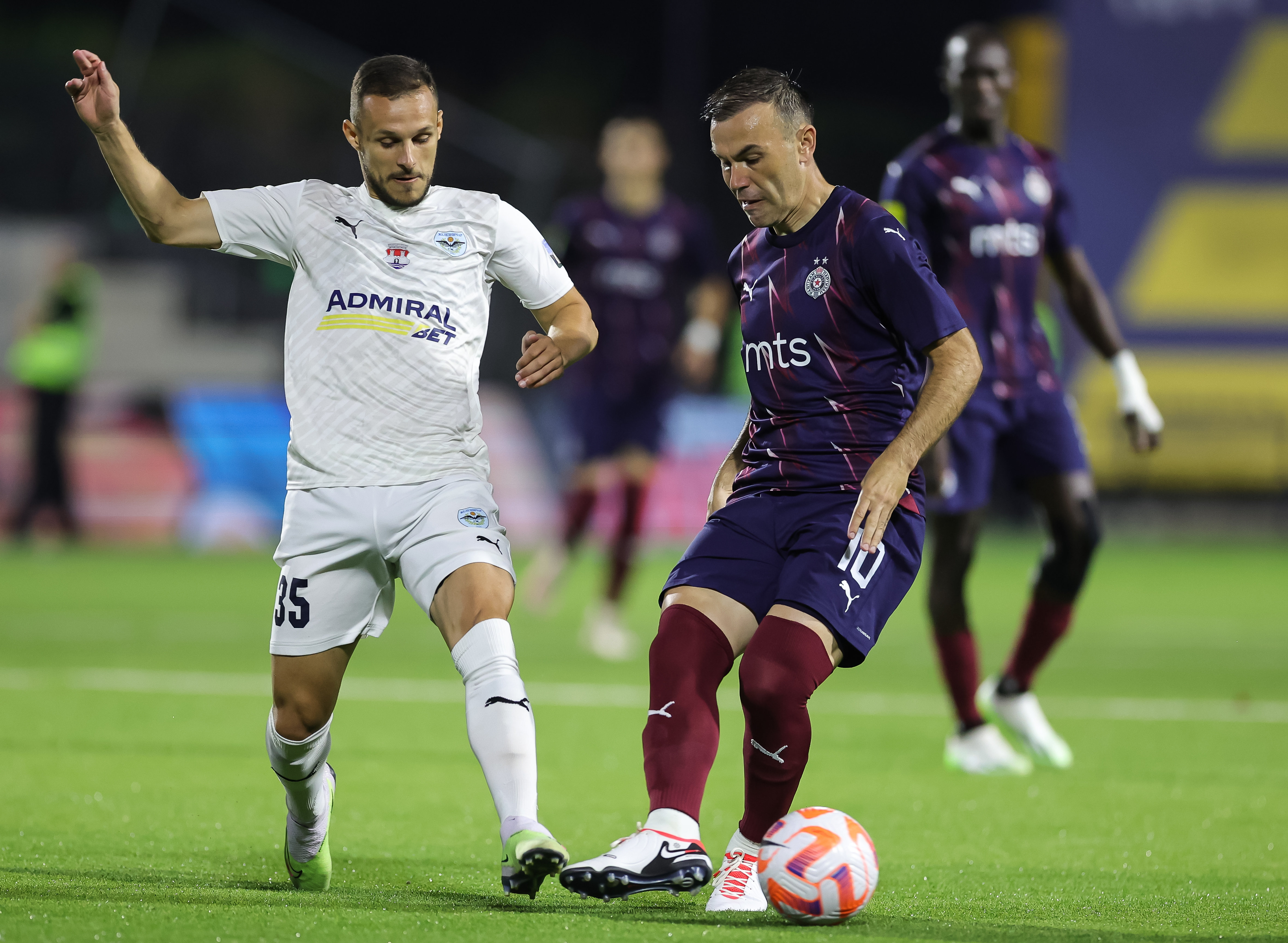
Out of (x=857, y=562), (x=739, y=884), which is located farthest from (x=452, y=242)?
(x=739, y=884)

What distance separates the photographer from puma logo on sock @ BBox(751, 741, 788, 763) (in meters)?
4.25

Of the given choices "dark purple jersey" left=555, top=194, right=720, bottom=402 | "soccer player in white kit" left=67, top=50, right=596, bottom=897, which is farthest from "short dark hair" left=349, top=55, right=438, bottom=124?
"dark purple jersey" left=555, top=194, right=720, bottom=402

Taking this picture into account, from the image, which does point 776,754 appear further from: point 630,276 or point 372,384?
point 630,276

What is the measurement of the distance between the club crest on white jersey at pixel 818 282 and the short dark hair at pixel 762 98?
1.14 feet

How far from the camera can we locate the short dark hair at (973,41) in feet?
21.9

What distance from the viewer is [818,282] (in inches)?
176

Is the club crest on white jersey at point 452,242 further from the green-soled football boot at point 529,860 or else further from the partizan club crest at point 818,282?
the green-soled football boot at point 529,860

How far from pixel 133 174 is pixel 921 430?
76.4 inches

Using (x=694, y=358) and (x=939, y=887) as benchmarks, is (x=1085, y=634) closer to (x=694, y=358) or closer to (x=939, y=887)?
(x=694, y=358)

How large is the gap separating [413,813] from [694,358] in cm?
504

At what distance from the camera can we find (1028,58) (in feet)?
71.1

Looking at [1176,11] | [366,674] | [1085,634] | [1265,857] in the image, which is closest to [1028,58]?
[1176,11]

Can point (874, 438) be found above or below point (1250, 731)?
above

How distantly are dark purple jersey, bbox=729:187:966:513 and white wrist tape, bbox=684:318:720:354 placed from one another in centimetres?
564
